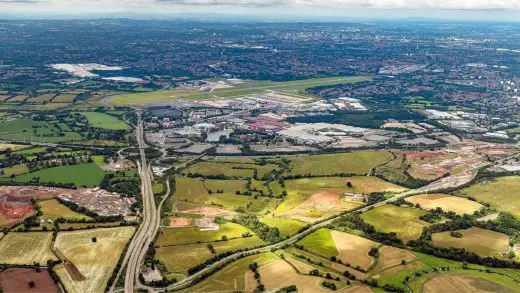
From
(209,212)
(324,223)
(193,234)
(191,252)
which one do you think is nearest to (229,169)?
(209,212)

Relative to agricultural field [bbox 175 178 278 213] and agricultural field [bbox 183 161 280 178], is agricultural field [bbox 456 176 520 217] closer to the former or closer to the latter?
agricultural field [bbox 175 178 278 213]

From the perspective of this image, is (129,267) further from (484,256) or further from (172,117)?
(172,117)

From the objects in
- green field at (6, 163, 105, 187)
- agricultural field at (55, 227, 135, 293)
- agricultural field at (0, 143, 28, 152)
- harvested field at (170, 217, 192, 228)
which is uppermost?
agricultural field at (55, 227, 135, 293)

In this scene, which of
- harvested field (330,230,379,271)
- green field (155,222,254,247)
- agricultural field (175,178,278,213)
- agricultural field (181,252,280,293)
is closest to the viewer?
agricultural field (181,252,280,293)

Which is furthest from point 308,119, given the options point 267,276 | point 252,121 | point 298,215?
point 267,276

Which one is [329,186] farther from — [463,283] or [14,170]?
[14,170]

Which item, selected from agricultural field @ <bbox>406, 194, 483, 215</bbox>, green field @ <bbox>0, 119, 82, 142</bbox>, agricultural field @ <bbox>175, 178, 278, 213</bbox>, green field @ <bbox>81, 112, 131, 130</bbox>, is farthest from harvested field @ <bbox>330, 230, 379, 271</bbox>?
green field @ <bbox>81, 112, 131, 130</bbox>
